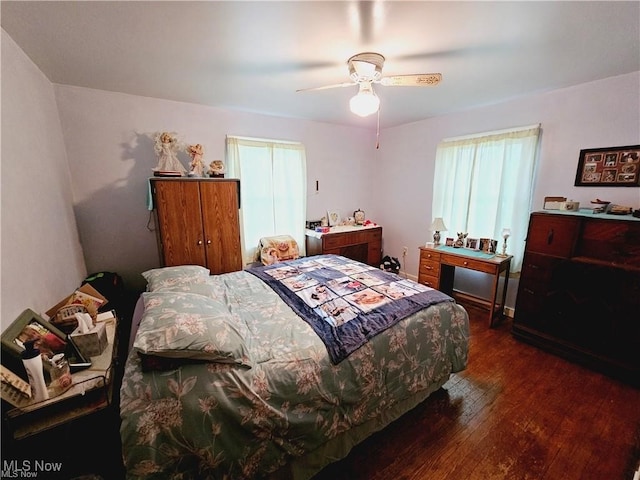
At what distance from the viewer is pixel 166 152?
2.52m

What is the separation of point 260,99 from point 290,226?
167 centimetres

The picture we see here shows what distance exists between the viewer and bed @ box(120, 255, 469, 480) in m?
1.05

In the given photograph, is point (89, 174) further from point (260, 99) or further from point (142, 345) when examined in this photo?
point (142, 345)

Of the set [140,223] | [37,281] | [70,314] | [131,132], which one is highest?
[131,132]

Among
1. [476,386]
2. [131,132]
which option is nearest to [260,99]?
[131,132]

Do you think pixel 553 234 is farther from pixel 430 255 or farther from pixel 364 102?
pixel 364 102

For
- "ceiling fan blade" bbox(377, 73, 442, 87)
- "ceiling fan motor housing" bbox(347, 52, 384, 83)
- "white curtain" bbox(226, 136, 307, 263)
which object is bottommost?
"white curtain" bbox(226, 136, 307, 263)

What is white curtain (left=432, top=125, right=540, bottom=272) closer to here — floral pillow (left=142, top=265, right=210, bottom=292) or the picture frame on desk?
floral pillow (left=142, top=265, right=210, bottom=292)

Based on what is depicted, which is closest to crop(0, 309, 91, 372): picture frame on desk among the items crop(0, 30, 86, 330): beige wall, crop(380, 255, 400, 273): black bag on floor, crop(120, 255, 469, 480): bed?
crop(0, 30, 86, 330): beige wall

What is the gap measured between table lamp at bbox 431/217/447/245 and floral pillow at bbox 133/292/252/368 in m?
2.97

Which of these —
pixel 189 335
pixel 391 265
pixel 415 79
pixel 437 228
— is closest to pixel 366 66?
pixel 415 79

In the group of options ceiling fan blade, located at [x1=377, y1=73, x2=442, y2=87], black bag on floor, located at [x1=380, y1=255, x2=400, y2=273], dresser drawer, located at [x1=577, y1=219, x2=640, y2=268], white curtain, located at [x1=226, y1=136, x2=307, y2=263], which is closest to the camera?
ceiling fan blade, located at [x1=377, y1=73, x2=442, y2=87]

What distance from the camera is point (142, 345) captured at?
1122 mm

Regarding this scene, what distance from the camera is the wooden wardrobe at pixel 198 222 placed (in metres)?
2.42
